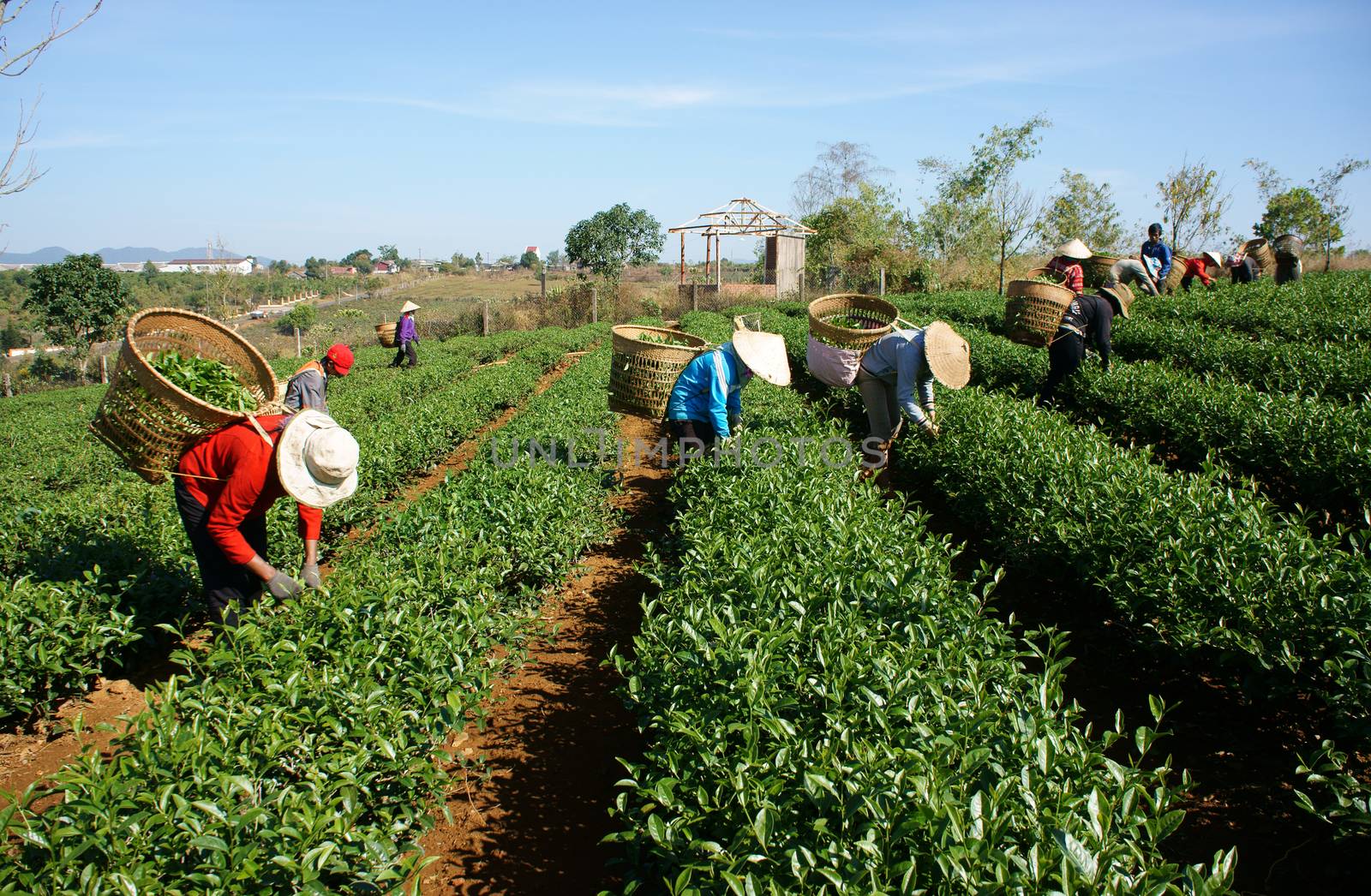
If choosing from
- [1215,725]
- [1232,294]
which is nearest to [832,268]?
[1232,294]

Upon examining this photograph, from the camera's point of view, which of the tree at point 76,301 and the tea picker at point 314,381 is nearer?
the tea picker at point 314,381

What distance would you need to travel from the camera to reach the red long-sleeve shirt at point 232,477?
3578 mm

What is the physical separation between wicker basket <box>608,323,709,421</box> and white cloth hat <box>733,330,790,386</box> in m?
0.52

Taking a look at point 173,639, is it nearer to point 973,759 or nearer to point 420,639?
point 420,639

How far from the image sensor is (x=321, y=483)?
3.63m

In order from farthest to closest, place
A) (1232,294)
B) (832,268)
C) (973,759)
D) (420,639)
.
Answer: (832,268) → (1232,294) → (420,639) → (973,759)

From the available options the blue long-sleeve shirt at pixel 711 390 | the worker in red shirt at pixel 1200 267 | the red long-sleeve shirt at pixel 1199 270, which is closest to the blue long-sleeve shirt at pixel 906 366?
the blue long-sleeve shirt at pixel 711 390

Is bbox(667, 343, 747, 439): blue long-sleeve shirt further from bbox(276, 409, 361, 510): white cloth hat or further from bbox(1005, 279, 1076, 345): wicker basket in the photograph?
bbox(1005, 279, 1076, 345): wicker basket

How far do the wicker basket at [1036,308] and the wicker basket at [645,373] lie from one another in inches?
156

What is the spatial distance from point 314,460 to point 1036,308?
7219 mm

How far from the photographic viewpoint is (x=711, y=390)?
5.64 metres

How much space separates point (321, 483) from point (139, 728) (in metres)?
1.49

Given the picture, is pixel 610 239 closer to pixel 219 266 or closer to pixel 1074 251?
pixel 219 266

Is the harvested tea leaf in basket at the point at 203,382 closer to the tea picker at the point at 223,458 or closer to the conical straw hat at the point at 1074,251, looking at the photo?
the tea picker at the point at 223,458
